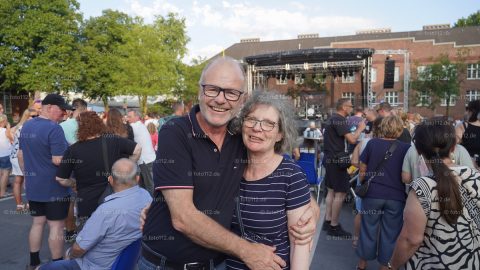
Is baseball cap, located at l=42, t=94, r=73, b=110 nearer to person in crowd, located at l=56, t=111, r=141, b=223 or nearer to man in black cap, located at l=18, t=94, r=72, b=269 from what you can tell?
man in black cap, located at l=18, t=94, r=72, b=269

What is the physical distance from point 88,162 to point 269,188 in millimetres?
2654

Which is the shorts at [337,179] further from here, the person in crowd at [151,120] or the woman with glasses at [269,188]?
the person in crowd at [151,120]

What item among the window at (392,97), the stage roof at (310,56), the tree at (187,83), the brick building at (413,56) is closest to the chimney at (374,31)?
the brick building at (413,56)

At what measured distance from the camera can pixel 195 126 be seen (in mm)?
1794

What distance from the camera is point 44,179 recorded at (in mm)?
4035

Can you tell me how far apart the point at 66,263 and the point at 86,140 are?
1403 mm

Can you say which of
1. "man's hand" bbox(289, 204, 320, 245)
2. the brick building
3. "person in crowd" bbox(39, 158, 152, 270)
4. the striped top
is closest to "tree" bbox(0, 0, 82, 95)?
the brick building

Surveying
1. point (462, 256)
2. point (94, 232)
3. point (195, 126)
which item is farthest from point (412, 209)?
point (94, 232)

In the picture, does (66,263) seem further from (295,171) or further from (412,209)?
(412,209)

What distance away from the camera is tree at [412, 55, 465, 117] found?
1141 inches

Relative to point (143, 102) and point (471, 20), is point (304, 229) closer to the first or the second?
point (143, 102)

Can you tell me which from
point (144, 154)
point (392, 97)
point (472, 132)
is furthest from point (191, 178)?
point (392, 97)

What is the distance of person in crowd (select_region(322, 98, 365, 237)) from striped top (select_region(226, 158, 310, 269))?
390 cm

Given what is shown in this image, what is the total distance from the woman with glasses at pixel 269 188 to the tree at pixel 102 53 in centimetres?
3151
